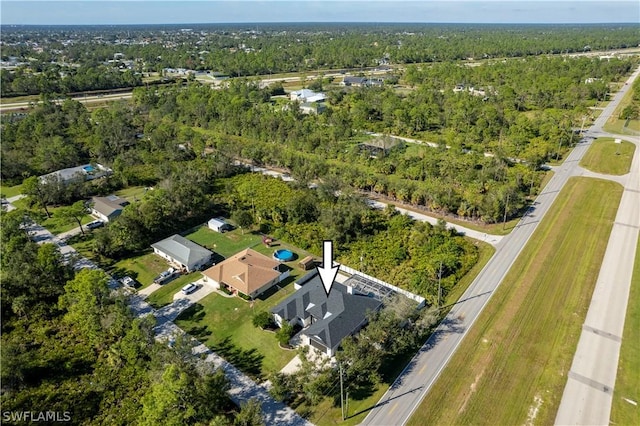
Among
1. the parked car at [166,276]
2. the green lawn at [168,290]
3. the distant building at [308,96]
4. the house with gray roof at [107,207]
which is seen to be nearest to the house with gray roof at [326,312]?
the green lawn at [168,290]

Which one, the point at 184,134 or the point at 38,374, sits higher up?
the point at 184,134

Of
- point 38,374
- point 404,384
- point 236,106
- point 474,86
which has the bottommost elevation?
point 38,374

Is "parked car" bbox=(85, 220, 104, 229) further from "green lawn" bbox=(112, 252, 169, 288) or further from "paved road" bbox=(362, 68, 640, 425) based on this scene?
"paved road" bbox=(362, 68, 640, 425)

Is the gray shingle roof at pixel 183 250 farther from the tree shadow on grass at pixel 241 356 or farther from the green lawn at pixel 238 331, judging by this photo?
the tree shadow on grass at pixel 241 356

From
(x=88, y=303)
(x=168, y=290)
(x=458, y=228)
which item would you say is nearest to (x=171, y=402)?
(x=88, y=303)

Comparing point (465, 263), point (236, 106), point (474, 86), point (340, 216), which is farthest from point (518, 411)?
point (474, 86)

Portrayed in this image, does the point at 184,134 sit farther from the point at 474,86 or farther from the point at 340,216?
the point at 474,86

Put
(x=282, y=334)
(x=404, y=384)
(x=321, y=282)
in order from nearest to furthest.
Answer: (x=404, y=384)
(x=282, y=334)
(x=321, y=282)
